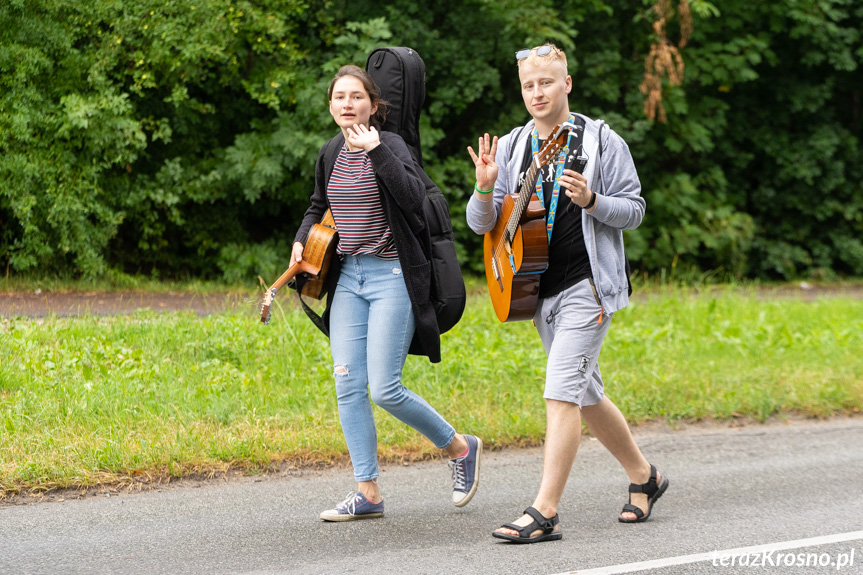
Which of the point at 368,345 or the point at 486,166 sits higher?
the point at 486,166

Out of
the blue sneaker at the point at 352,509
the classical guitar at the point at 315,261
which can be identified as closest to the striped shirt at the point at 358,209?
the classical guitar at the point at 315,261

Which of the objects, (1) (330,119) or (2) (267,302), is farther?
(1) (330,119)

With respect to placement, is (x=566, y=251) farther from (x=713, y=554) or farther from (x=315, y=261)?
(x=713, y=554)

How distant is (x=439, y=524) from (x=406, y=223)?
146cm

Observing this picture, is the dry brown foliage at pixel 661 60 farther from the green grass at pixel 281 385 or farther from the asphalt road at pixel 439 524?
the asphalt road at pixel 439 524

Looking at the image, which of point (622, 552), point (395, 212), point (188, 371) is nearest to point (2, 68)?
point (188, 371)

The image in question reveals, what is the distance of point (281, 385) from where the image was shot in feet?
22.5

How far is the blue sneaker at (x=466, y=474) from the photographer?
15.3 feet

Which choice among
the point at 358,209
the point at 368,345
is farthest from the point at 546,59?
the point at 368,345

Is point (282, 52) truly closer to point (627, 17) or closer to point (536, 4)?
point (536, 4)

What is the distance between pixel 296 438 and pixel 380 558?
1.80m

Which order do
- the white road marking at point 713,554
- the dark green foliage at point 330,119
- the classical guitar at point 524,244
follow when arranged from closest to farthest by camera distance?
1. the white road marking at point 713,554
2. the classical guitar at point 524,244
3. the dark green foliage at point 330,119

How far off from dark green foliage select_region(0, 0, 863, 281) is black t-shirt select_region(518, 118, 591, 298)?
837 centimetres

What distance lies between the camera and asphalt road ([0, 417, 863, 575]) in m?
3.97
